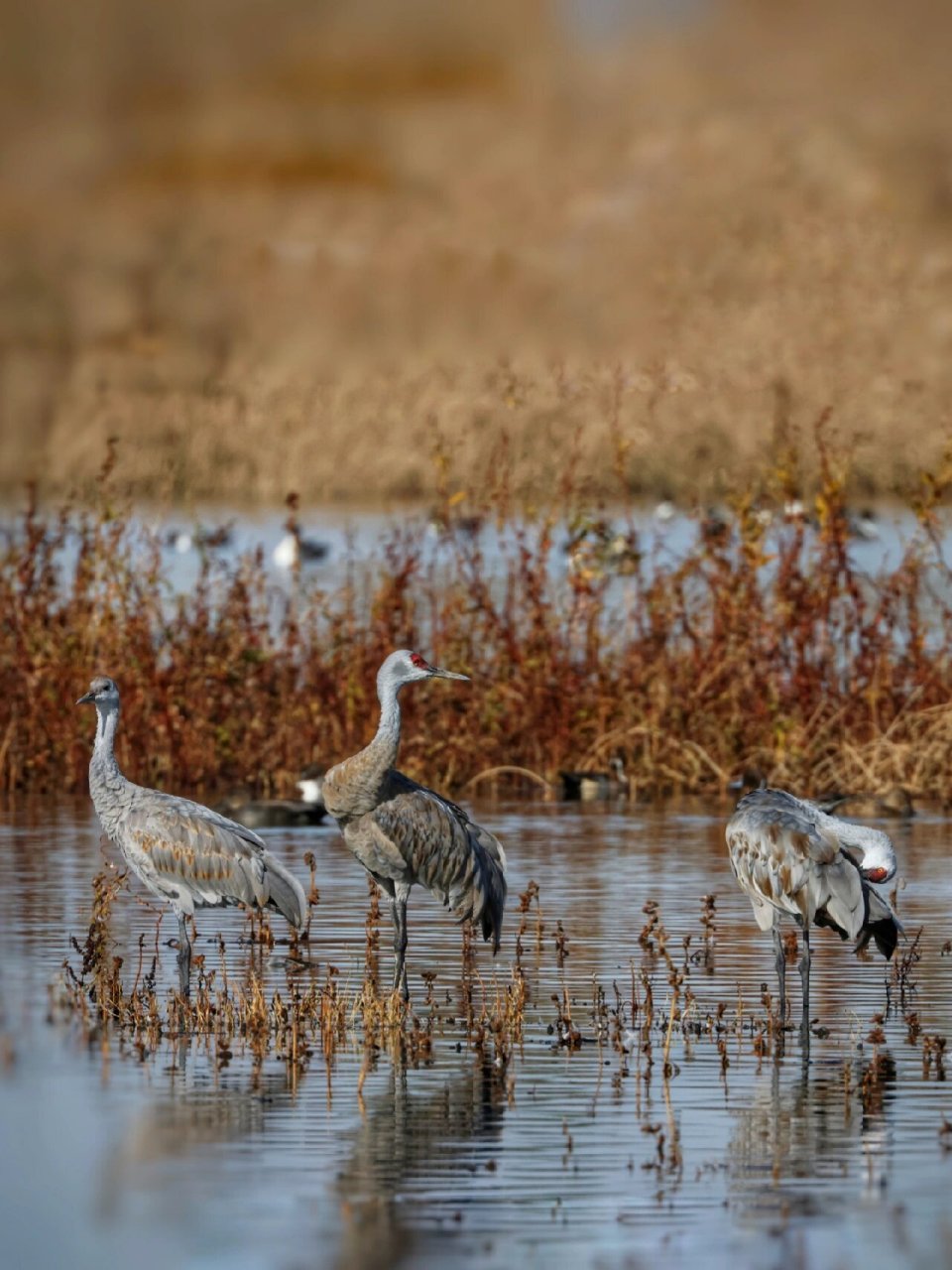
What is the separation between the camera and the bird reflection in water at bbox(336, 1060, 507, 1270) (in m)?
7.56

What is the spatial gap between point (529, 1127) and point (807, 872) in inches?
98.8

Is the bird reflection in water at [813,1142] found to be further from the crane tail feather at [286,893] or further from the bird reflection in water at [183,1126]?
the crane tail feather at [286,893]

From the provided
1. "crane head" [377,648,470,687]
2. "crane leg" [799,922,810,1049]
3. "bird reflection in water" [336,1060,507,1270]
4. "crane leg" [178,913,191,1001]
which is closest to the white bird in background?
"crane head" [377,648,470,687]

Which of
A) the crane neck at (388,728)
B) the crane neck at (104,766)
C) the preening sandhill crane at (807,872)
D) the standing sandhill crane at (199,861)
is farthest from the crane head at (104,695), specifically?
the preening sandhill crane at (807,872)

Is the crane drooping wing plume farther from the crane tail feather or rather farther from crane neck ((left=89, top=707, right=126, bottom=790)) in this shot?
crane neck ((left=89, top=707, right=126, bottom=790))

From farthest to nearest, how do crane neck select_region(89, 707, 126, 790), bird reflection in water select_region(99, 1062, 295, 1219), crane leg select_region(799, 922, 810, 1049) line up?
crane neck select_region(89, 707, 126, 790) → crane leg select_region(799, 922, 810, 1049) → bird reflection in water select_region(99, 1062, 295, 1219)

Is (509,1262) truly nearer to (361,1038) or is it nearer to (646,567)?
(361,1038)

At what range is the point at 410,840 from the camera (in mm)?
12477

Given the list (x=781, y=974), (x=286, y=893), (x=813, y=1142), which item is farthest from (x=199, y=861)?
(x=813, y=1142)

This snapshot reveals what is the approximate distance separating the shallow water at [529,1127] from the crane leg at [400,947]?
0.15m

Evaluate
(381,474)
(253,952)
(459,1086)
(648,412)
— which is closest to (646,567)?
(381,474)

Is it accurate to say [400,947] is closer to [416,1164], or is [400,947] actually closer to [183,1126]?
[183,1126]

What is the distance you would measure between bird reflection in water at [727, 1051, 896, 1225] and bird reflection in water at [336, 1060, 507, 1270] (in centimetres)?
82

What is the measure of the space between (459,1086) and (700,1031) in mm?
1456
